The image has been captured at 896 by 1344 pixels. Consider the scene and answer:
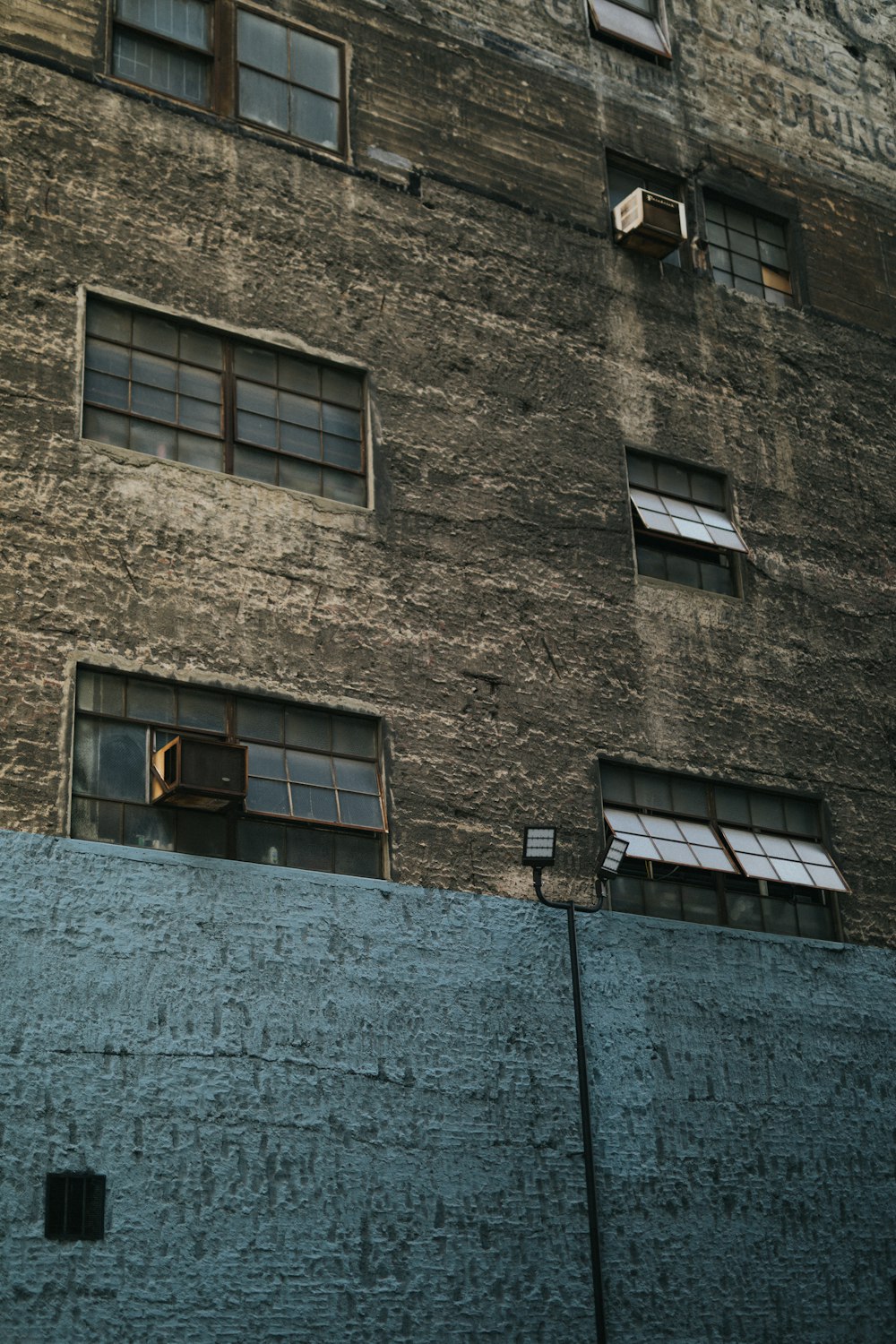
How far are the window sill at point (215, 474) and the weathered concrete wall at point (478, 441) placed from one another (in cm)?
4

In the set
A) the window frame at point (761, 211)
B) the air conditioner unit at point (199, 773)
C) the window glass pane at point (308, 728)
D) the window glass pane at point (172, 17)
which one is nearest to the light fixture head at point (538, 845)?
the window glass pane at point (308, 728)

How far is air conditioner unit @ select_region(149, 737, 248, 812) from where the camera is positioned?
13.0 metres

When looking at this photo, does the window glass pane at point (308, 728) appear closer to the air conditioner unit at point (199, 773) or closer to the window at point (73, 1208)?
the air conditioner unit at point (199, 773)

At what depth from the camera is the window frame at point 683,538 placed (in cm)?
1728

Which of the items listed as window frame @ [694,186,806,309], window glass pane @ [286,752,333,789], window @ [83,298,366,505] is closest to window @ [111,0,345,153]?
window @ [83,298,366,505]

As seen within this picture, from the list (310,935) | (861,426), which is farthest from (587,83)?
(310,935)

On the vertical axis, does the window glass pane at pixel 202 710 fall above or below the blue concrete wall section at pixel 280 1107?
above

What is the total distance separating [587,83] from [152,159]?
6109 millimetres

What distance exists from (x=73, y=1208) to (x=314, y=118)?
10.7m

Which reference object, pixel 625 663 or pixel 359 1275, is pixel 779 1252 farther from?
pixel 625 663

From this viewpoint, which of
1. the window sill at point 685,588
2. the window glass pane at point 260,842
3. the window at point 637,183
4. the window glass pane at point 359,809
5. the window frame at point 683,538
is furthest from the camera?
the window at point 637,183

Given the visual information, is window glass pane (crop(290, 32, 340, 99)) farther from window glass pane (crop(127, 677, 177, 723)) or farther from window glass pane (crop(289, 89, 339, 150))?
window glass pane (crop(127, 677, 177, 723))

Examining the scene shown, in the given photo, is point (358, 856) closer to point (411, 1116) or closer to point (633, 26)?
point (411, 1116)

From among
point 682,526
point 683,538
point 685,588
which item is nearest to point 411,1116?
point 685,588
